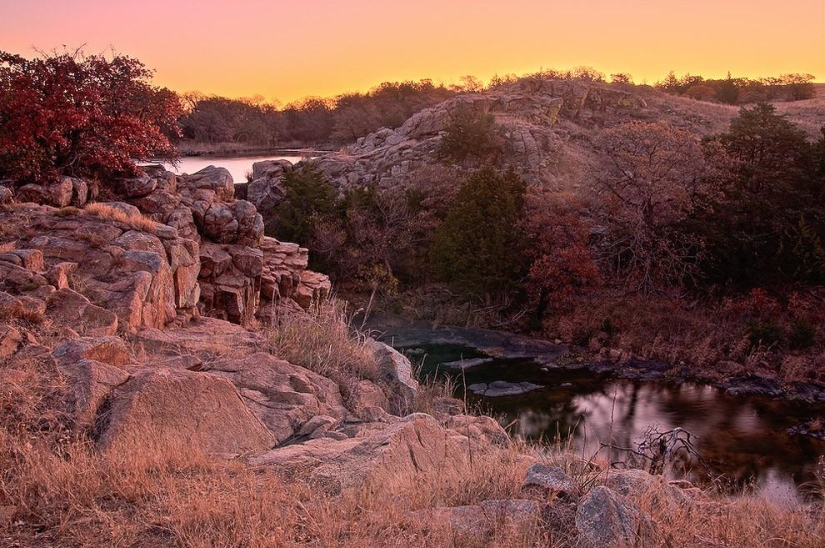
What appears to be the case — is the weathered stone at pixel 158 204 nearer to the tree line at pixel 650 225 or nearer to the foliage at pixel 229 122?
the tree line at pixel 650 225

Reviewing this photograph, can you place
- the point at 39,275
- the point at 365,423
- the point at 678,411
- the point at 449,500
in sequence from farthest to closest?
the point at 678,411 → the point at 39,275 → the point at 365,423 → the point at 449,500

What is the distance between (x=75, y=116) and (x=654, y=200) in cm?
1918

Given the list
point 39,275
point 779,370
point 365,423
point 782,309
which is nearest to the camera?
point 365,423

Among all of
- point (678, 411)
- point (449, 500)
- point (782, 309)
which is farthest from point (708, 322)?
point (449, 500)

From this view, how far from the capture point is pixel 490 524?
4.14 metres

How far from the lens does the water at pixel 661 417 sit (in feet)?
45.3

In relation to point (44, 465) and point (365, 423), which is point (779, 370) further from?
point (44, 465)

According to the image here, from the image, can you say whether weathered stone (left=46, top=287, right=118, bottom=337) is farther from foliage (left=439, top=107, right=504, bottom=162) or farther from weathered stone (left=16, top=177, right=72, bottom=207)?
foliage (left=439, top=107, right=504, bottom=162)

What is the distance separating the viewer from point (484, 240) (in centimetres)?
2492

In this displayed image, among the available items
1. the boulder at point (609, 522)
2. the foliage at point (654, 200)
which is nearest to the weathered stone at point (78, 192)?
the boulder at point (609, 522)

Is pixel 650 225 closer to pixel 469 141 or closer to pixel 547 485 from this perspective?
pixel 469 141

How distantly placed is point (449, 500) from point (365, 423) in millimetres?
2752

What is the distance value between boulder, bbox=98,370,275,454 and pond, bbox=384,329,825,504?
22.1ft

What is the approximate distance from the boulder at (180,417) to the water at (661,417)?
8.19 meters
